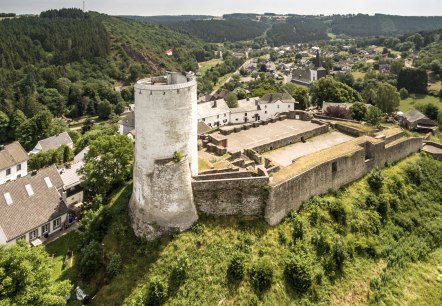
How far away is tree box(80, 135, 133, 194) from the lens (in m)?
30.9

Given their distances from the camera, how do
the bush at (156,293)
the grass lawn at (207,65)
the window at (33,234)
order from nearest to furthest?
1. the bush at (156,293)
2. the window at (33,234)
3. the grass lawn at (207,65)

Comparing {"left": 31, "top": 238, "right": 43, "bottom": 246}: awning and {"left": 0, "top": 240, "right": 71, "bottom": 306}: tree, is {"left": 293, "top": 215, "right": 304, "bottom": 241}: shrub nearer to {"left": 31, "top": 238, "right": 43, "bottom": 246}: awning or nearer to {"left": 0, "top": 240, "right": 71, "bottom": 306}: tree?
{"left": 0, "top": 240, "right": 71, "bottom": 306}: tree

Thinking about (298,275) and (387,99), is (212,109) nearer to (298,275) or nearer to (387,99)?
(387,99)

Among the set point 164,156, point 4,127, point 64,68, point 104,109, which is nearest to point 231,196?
point 164,156

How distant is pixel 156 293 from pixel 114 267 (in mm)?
3926

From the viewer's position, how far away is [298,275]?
22.7m

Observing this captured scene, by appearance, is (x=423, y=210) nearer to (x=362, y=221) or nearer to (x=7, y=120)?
(x=362, y=221)

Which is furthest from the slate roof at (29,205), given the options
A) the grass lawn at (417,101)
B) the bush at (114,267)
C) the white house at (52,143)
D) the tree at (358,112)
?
the grass lawn at (417,101)

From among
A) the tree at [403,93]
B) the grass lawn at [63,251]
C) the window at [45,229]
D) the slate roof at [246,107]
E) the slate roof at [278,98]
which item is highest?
the slate roof at [278,98]

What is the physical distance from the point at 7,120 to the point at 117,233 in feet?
257

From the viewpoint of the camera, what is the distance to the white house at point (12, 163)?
46.9 m

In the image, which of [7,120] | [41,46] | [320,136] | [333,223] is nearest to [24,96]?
[7,120]

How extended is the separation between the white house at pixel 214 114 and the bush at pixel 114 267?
119 ft

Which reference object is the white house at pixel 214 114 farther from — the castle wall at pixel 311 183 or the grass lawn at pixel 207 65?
the grass lawn at pixel 207 65
